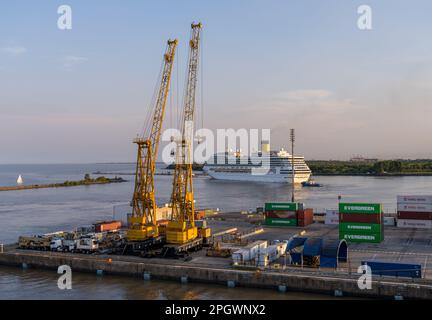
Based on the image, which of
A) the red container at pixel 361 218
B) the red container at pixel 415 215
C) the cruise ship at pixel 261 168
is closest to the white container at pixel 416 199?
the red container at pixel 415 215

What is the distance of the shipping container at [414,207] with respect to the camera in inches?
1195

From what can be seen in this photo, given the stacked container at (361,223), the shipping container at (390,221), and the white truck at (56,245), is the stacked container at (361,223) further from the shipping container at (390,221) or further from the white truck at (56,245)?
the white truck at (56,245)

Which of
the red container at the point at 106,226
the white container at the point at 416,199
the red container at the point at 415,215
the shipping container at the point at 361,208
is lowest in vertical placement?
the red container at the point at 106,226

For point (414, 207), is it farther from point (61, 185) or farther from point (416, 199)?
point (61, 185)

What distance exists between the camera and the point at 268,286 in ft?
62.6

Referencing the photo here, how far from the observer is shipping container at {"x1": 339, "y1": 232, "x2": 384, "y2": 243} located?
26.4 m

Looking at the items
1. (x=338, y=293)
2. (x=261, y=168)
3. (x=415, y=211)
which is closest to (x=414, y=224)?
(x=415, y=211)

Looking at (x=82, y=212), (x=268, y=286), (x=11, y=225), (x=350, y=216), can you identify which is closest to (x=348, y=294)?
(x=268, y=286)

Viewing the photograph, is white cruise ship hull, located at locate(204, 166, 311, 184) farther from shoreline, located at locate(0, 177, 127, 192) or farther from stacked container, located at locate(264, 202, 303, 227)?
stacked container, located at locate(264, 202, 303, 227)

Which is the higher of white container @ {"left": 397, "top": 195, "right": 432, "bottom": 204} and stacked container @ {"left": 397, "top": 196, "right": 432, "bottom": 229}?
white container @ {"left": 397, "top": 195, "right": 432, "bottom": 204}

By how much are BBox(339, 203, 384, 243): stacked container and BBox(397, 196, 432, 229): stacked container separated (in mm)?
4741

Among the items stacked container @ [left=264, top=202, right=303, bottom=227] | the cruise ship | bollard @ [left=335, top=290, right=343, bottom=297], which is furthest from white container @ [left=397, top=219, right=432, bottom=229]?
the cruise ship

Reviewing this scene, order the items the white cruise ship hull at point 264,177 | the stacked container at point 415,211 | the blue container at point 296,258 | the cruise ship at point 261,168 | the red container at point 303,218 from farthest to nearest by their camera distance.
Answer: the cruise ship at point 261,168
the white cruise ship hull at point 264,177
the red container at point 303,218
the stacked container at point 415,211
the blue container at point 296,258

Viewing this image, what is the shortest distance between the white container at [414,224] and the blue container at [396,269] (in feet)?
43.4
